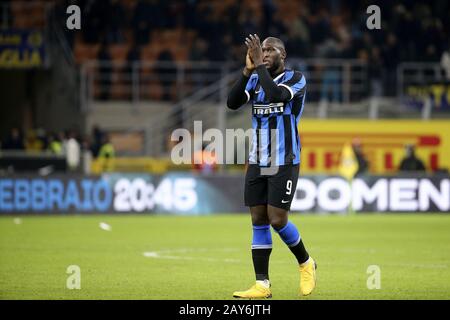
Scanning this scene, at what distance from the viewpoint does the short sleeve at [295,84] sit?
10461 millimetres

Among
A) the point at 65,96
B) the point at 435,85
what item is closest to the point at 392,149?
the point at 435,85

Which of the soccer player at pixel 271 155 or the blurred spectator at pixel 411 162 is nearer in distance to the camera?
the soccer player at pixel 271 155

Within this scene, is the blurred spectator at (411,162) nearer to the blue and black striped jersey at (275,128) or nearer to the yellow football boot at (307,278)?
the yellow football boot at (307,278)

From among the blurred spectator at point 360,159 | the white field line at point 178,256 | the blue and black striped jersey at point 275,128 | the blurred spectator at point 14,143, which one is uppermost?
A: the blue and black striped jersey at point 275,128

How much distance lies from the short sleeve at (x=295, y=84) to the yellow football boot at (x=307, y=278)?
5.52ft

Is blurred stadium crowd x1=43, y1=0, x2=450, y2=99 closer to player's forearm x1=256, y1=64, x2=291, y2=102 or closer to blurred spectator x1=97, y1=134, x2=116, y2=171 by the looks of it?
blurred spectator x1=97, y1=134, x2=116, y2=171

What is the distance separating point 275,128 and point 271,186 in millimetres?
563

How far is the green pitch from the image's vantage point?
11102 mm

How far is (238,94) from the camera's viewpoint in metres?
10.5

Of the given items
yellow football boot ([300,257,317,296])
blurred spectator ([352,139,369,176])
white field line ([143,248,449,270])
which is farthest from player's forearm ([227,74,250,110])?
blurred spectator ([352,139,369,176])

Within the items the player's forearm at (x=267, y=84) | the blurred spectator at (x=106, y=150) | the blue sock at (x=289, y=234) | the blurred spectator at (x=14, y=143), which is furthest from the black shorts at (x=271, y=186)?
the blurred spectator at (x=14, y=143)

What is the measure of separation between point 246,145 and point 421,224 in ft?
24.3

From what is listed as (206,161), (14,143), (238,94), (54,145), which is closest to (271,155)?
(238,94)

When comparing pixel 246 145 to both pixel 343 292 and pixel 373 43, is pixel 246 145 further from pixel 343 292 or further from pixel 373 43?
pixel 343 292
